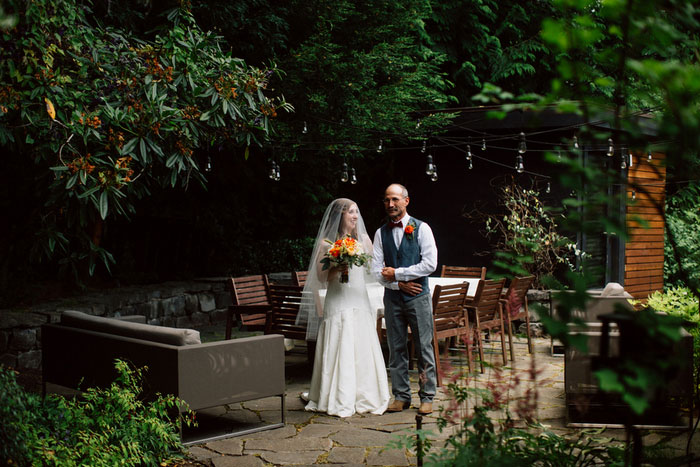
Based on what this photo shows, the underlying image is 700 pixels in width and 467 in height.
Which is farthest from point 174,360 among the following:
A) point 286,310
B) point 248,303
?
point 248,303

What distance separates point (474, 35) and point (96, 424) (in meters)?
13.5

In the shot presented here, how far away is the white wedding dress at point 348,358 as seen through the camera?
597 centimetres

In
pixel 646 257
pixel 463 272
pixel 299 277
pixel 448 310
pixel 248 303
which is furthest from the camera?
pixel 646 257

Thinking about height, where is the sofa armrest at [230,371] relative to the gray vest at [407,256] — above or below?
below

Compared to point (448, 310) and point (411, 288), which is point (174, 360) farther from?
point (448, 310)

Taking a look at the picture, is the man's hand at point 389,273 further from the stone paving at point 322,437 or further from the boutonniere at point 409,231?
the stone paving at point 322,437

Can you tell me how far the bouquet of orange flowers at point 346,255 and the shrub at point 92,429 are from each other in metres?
1.88

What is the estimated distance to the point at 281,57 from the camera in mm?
10789

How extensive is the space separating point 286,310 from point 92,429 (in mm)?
3021

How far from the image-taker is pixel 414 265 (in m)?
5.84

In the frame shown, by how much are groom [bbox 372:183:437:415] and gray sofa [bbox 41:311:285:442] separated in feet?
3.46

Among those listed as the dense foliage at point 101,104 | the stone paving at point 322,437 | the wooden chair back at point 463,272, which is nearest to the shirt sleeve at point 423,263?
the stone paving at point 322,437

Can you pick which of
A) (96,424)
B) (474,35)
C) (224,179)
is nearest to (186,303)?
(224,179)

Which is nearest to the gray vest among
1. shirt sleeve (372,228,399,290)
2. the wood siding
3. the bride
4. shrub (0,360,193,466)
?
shirt sleeve (372,228,399,290)
